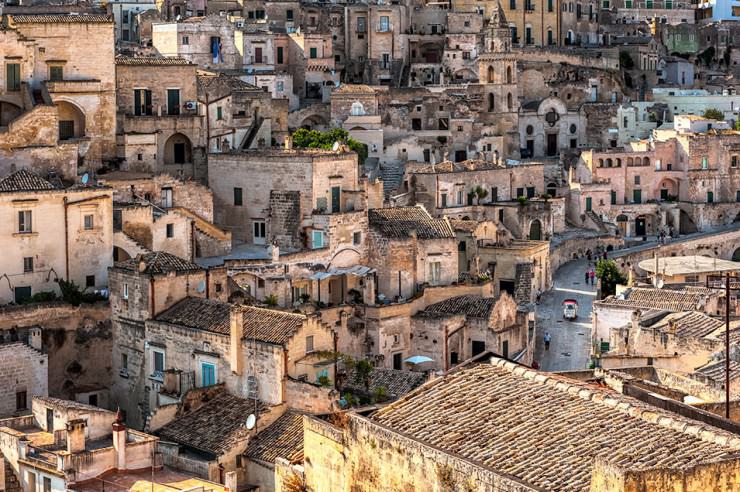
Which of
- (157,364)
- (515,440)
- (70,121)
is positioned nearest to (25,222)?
(157,364)

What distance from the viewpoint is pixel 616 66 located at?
89.4 meters

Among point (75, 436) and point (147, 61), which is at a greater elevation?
point (147, 61)

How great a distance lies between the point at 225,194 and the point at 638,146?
2977cm

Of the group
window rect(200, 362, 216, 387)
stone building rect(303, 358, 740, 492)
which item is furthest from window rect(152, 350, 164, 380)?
stone building rect(303, 358, 740, 492)

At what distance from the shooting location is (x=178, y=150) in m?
56.8

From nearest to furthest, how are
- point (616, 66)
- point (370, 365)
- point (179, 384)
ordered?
point (179, 384)
point (370, 365)
point (616, 66)

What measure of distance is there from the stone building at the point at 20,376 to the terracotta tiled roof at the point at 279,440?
7433 mm

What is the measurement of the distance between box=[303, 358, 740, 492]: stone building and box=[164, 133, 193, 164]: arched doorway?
32391mm

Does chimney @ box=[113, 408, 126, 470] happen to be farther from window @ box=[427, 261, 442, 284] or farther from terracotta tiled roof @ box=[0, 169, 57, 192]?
window @ box=[427, 261, 442, 284]

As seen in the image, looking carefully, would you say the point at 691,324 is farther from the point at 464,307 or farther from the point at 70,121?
the point at 70,121

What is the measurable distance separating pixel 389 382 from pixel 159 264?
6994 mm

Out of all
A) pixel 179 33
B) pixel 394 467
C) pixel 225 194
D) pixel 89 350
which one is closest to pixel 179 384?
pixel 89 350

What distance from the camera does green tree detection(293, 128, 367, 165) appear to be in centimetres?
6278

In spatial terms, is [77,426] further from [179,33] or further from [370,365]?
[179,33]
